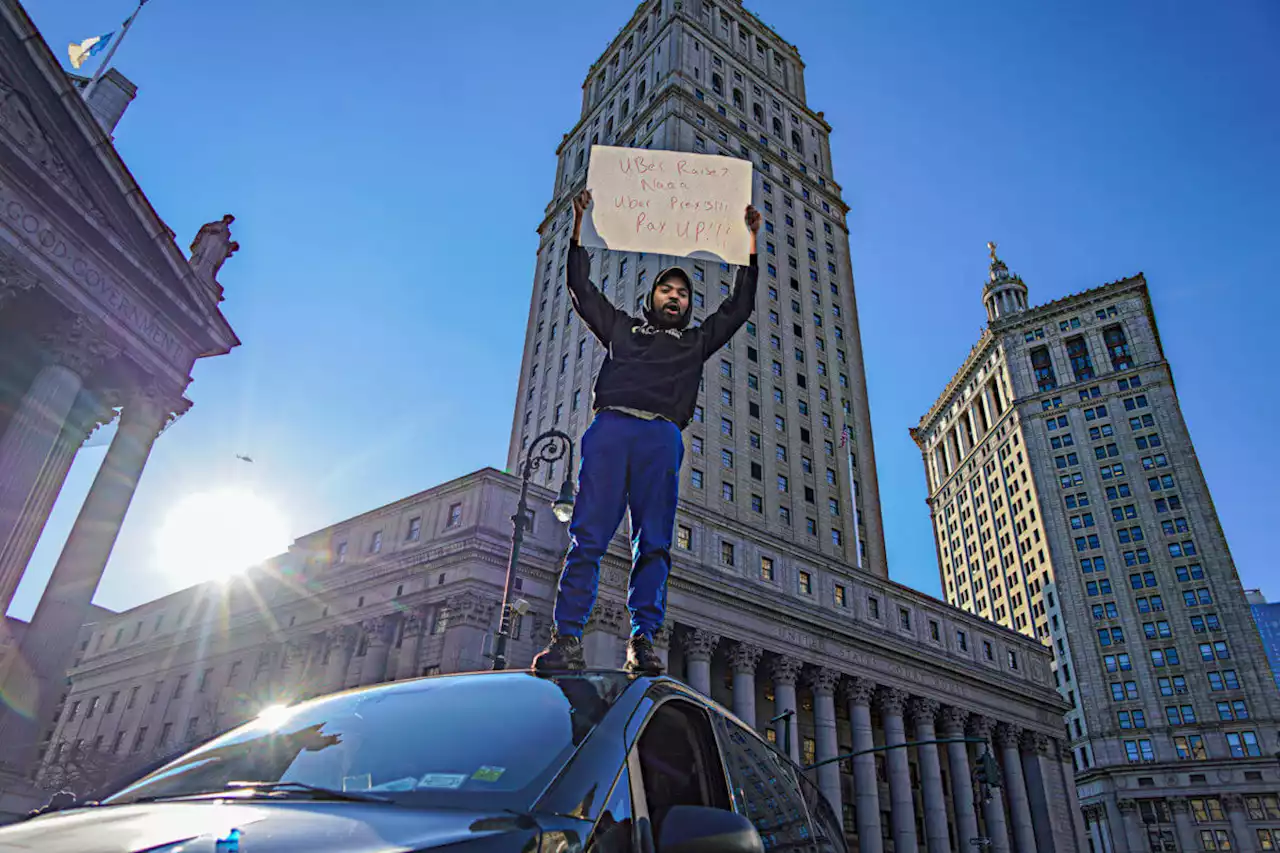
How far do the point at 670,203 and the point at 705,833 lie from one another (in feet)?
16.4

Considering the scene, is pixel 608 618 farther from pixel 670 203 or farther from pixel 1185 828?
pixel 1185 828

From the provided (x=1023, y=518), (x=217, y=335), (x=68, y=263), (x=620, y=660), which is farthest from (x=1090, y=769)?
(x=68, y=263)

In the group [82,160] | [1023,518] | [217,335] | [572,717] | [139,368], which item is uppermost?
[1023,518]

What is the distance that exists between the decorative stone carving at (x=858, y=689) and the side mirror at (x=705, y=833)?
45.7 meters

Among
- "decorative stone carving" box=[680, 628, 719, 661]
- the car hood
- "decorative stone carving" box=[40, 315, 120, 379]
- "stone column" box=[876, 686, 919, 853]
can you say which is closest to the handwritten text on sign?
the car hood

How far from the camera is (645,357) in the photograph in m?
5.61

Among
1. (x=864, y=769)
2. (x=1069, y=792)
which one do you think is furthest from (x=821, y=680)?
(x=1069, y=792)

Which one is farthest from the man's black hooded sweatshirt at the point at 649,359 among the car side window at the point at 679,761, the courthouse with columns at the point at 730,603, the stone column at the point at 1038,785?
the stone column at the point at 1038,785

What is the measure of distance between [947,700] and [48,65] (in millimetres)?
52054

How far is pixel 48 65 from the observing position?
2264 centimetres

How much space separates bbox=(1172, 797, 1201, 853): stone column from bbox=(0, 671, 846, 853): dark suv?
88.3 metres

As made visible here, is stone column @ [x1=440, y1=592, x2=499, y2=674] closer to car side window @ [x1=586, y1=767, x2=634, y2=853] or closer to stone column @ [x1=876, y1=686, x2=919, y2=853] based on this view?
stone column @ [x1=876, y1=686, x2=919, y2=853]

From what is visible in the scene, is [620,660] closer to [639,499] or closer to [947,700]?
[947,700]

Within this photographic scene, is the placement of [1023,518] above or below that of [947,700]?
above
